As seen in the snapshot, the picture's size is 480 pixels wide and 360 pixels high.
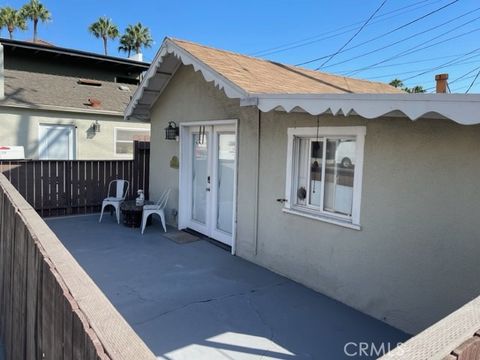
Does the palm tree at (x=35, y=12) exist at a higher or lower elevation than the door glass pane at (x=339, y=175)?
higher

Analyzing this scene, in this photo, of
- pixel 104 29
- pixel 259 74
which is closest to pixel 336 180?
pixel 259 74

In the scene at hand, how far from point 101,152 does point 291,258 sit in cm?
1003

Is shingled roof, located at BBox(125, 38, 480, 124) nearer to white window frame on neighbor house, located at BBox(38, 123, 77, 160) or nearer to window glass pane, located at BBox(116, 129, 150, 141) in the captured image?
white window frame on neighbor house, located at BBox(38, 123, 77, 160)

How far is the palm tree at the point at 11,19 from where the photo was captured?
30859 mm

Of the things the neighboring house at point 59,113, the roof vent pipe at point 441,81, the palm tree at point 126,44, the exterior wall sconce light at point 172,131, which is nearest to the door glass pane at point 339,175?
the roof vent pipe at point 441,81

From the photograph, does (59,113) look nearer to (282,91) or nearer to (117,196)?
(117,196)

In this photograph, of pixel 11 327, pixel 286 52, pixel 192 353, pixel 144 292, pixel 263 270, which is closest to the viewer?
pixel 11 327

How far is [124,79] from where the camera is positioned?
18422mm

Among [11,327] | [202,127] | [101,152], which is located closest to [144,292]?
[11,327]

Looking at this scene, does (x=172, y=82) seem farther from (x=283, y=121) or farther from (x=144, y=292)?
(x=144, y=292)

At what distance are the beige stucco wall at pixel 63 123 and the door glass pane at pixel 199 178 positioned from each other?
6805mm

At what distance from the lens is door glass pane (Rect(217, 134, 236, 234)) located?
21.4ft

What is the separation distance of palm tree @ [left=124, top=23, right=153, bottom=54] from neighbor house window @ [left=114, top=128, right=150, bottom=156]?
2573 centimetres

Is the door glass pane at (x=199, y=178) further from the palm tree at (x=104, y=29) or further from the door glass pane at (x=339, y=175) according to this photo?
the palm tree at (x=104, y=29)
